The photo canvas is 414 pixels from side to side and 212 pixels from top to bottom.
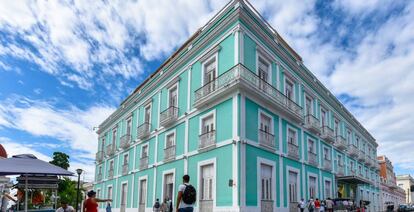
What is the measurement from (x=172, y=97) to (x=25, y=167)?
11.4m

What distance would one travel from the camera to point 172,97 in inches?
790

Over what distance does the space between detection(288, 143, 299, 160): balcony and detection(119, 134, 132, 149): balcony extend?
11745 mm

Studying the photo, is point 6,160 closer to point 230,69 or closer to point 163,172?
point 230,69

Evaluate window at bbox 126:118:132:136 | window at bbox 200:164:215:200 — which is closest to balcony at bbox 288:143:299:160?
window at bbox 200:164:215:200

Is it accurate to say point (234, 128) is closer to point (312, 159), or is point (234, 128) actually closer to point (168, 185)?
point (168, 185)

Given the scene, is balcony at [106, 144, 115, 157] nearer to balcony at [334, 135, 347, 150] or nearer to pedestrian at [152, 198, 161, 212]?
pedestrian at [152, 198, 161, 212]

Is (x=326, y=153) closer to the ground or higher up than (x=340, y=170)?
higher up

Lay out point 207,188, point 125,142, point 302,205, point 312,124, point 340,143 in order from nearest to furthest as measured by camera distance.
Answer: point 207,188 < point 302,205 < point 312,124 < point 340,143 < point 125,142

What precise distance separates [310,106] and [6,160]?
17066 millimetres

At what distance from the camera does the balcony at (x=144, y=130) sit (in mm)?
21684

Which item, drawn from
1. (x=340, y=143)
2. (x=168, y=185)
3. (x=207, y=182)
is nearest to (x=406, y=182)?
(x=340, y=143)

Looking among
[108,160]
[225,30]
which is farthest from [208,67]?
[108,160]

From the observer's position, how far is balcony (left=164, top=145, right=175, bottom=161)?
60.3 ft

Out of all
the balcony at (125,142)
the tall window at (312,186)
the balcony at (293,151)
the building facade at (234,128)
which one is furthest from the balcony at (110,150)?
the tall window at (312,186)
